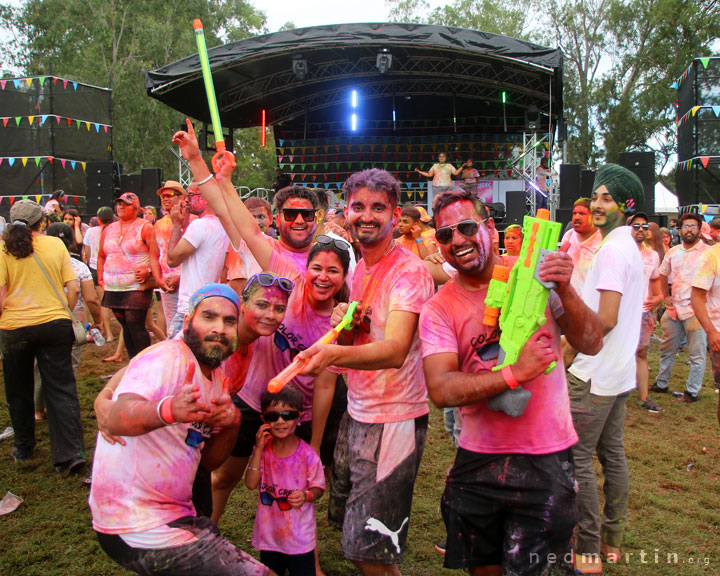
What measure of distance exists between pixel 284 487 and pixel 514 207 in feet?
38.2

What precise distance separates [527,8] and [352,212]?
39308mm

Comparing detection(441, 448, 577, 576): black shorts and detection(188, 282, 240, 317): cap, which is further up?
detection(188, 282, 240, 317): cap

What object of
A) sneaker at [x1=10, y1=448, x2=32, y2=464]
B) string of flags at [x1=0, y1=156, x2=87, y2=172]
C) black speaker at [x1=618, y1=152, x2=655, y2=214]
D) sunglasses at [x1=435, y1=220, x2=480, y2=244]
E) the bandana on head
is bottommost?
sneaker at [x1=10, y1=448, x2=32, y2=464]

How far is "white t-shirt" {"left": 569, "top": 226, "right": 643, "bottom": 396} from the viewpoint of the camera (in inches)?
121

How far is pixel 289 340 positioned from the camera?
3.06 metres

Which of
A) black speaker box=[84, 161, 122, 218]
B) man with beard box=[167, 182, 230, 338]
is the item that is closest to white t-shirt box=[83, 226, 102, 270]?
man with beard box=[167, 182, 230, 338]

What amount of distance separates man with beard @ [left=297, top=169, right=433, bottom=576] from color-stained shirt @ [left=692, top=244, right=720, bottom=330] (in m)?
3.02

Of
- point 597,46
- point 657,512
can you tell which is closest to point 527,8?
point 597,46

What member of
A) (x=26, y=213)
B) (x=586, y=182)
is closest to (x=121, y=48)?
(x=586, y=182)

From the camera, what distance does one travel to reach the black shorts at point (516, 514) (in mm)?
2148

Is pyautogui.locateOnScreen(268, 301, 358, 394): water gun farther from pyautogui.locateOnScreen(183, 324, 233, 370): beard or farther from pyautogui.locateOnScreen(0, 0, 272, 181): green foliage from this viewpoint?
pyautogui.locateOnScreen(0, 0, 272, 181): green foliage

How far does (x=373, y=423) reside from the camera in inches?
103

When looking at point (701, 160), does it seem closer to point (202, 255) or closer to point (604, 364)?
point (604, 364)

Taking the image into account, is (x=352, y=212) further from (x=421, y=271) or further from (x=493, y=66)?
(x=493, y=66)
